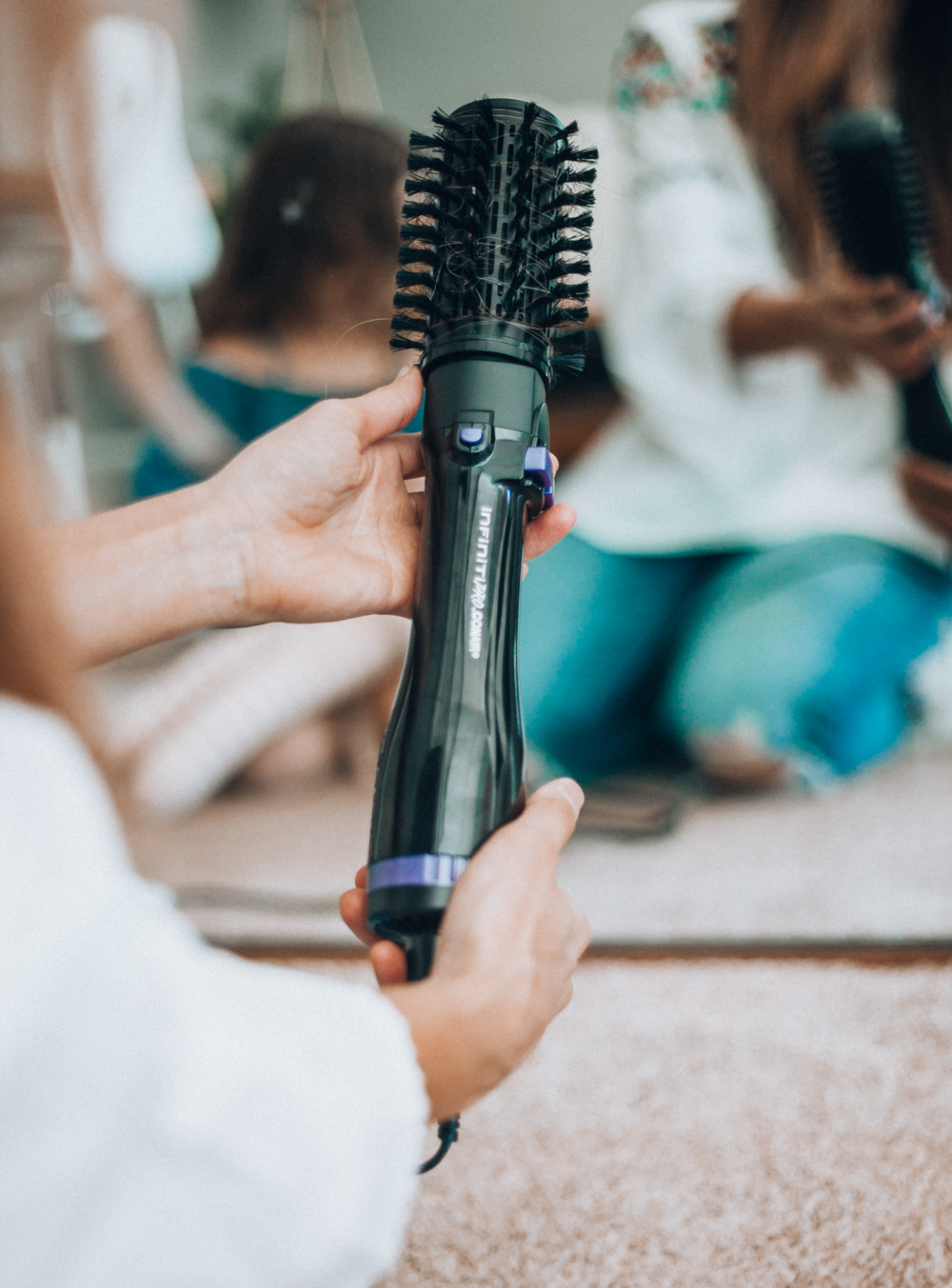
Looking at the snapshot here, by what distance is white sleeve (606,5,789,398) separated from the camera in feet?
2.60

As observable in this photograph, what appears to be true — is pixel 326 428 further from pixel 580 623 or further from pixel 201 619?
pixel 580 623

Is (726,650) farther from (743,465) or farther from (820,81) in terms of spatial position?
(820,81)

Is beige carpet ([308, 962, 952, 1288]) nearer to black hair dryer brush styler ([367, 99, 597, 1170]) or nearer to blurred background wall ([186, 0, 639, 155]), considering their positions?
black hair dryer brush styler ([367, 99, 597, 1170])

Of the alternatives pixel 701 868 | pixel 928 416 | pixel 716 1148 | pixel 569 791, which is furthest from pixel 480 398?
pixel 928 416

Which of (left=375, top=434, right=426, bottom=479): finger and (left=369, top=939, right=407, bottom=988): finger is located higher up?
(left=375, top=434, right=426, bottom=479): finger

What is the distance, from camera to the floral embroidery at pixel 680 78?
30.6 inches

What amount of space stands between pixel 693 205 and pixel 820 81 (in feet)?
0.41

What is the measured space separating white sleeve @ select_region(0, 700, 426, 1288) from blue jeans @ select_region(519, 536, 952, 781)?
635mm

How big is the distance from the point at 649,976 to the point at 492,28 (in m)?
0.59

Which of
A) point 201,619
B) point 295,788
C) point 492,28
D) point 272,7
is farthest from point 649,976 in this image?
point 272,7

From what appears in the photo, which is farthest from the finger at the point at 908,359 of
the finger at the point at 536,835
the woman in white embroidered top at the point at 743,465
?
the finger at the point at 536,835

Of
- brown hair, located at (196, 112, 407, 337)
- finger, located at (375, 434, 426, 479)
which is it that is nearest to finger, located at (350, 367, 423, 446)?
finger, located at (375, 434, 426, 479)

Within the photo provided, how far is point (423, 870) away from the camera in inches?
10.7

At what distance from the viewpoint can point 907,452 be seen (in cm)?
81
